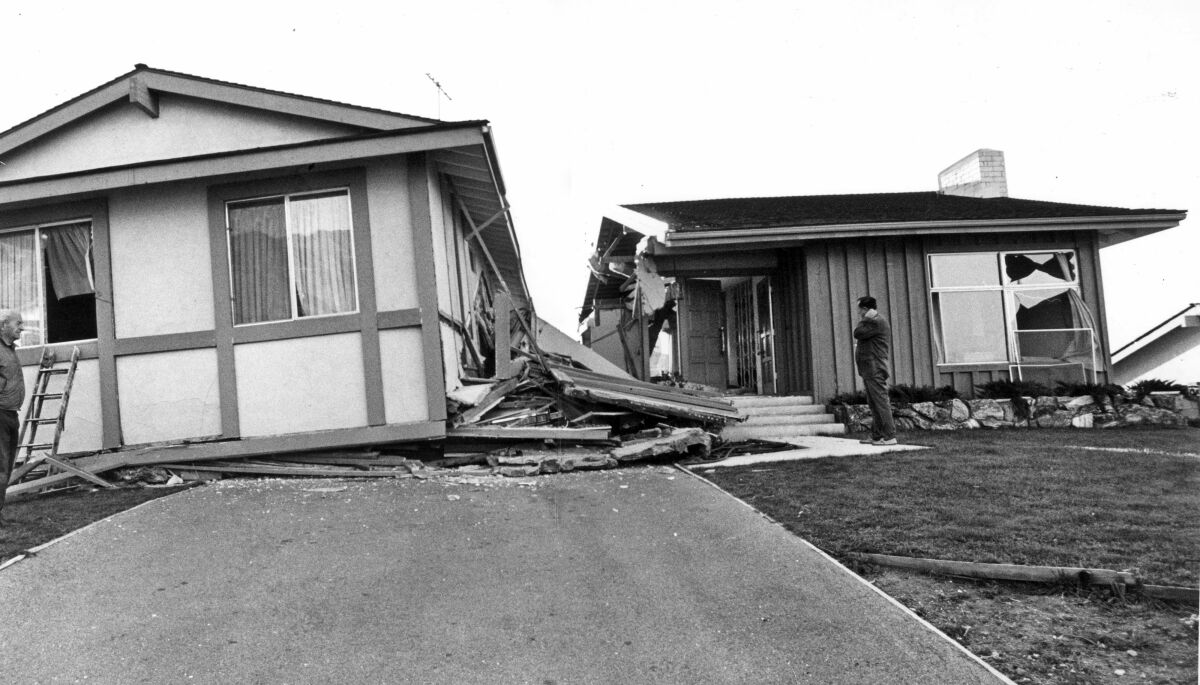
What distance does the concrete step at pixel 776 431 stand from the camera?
10625 mm

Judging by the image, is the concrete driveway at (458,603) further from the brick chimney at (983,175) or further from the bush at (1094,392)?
the brick chimney at (983,175)

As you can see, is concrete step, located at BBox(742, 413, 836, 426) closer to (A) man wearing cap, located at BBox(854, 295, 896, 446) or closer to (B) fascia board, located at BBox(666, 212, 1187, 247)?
(A) man wearing cap, located at BBox(854, 295, 896, 446)

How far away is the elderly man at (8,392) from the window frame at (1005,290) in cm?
1229

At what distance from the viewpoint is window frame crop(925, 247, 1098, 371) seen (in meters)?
12.7

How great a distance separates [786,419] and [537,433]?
462cm

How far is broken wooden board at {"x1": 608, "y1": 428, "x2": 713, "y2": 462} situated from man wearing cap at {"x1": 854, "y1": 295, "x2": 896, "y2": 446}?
2.19 meters

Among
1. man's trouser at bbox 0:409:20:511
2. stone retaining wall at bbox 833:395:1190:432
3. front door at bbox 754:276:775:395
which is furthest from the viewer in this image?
front door at bbox 754:276:775:395

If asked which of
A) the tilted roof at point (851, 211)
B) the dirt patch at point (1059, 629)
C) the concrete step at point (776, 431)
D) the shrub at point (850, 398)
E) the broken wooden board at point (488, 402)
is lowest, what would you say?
the dirt patch at point (1059, 629)

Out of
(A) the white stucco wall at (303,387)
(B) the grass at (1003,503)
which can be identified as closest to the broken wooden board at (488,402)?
(A) the white stucco wall at (303,387)

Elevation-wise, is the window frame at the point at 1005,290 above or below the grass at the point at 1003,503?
above

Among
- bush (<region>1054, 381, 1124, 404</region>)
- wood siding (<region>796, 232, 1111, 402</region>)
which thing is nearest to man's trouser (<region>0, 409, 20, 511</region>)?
wood siding (<region>796, 232, 1111, 402</region>)

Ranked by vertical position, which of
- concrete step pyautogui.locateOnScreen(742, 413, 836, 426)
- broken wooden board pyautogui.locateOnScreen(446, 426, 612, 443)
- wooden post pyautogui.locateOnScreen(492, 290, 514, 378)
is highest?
wooden post pyautogui.locateOnScreen(492, 290, 514, 378)

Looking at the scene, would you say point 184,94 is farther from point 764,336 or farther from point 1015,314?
point 1015,314

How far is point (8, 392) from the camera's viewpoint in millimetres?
5984
